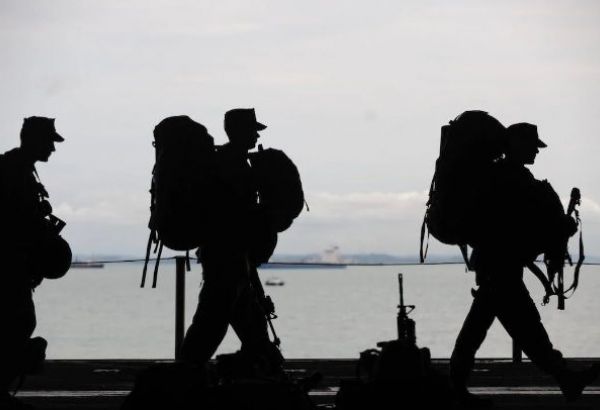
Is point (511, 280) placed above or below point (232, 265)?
below

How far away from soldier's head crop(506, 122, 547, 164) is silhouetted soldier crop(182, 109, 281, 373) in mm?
1993

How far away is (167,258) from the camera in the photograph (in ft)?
50.8

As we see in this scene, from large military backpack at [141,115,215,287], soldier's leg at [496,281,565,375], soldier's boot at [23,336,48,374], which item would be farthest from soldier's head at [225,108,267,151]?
soldier's leg at [496,281,565,375]

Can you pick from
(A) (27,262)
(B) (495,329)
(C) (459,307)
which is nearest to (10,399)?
(A) (27,262)

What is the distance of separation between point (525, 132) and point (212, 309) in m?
2.89

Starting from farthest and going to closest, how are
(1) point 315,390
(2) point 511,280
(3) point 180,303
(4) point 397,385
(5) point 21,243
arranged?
(3) point 180,303 → (1) point 315,390 → (2) point 511,280 → (5) point 21,243 → (4) point 397,385

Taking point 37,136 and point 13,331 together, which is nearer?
point 13,331

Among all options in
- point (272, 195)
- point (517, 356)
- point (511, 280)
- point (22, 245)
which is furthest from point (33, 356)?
point (517, 356)

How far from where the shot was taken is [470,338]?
34.9 feet

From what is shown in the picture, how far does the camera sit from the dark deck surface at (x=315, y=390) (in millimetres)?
11367

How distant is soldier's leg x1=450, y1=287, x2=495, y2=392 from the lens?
1058cm

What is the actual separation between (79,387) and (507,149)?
15.4 ft

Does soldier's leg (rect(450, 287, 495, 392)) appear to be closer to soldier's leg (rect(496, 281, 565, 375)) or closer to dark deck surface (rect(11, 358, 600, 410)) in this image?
soldier's leg (rect(496, 281, 565, 375))

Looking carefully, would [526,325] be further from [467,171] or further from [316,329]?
[316,329]
